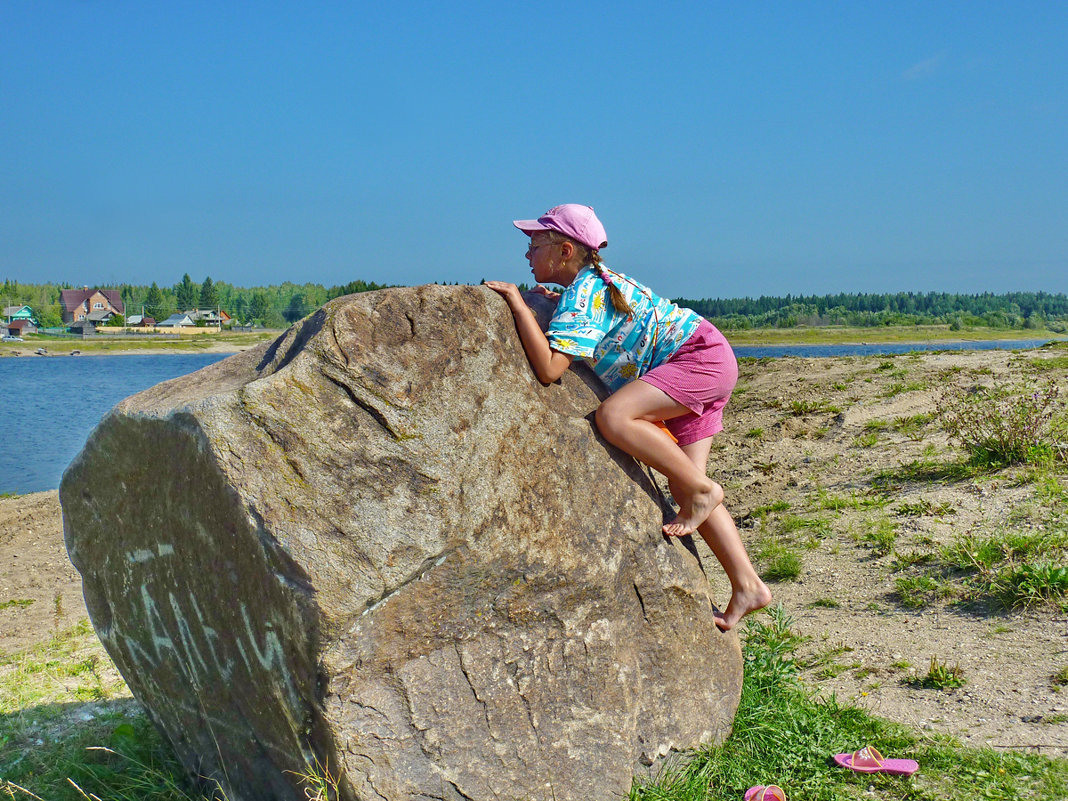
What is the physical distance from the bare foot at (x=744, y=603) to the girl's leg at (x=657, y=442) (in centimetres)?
51

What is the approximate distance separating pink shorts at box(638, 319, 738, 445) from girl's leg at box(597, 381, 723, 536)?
0.06 meters

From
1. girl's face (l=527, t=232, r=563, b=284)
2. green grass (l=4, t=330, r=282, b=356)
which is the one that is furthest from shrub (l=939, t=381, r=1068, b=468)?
green grass (l=4, t=330, r=282, b=356)

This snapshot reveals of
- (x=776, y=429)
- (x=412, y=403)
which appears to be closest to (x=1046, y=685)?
(x=412, y=403)

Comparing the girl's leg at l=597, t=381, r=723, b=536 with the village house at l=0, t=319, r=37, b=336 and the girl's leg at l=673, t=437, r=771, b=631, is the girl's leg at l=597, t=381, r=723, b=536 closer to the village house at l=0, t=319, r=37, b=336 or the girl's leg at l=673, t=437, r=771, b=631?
the girl's leg at l=673, t=437, r=771, b=631

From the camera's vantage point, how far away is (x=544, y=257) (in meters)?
4.27

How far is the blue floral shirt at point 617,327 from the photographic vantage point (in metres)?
4.03

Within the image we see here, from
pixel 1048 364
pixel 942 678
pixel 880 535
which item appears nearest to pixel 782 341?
pixel 1048 364

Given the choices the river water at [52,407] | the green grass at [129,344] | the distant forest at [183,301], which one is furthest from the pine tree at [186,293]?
the river water at [52,407]

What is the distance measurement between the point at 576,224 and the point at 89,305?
378ft

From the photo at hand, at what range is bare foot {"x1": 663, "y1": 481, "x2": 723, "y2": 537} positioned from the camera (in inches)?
163

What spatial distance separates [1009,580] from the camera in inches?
224

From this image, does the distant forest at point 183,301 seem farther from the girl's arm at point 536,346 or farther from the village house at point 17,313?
the girl's arm at point 536,346

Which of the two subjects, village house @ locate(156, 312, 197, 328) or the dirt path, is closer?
the dirt path

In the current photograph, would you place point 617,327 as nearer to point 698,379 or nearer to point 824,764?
point 698,379
